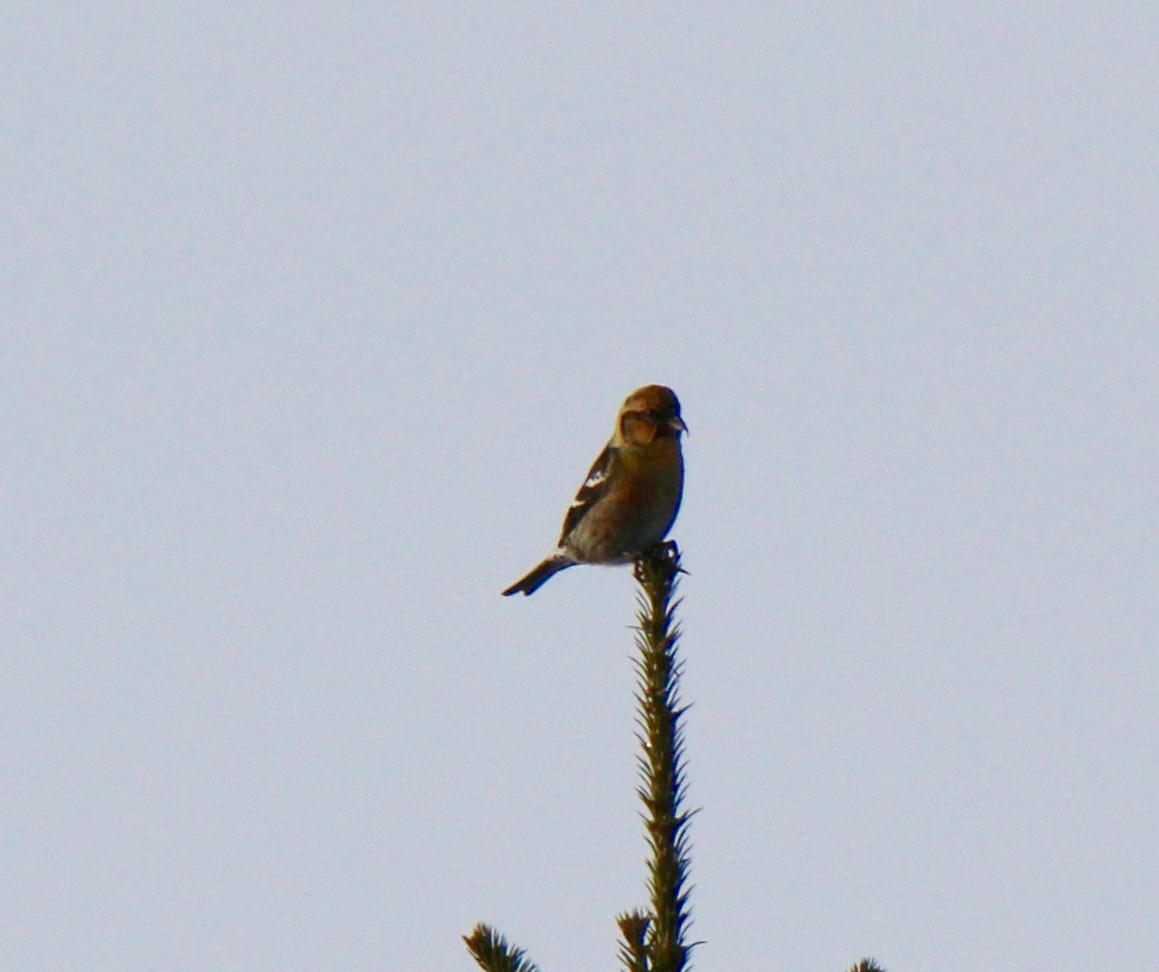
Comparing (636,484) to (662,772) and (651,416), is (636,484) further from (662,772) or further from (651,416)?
(662,772)

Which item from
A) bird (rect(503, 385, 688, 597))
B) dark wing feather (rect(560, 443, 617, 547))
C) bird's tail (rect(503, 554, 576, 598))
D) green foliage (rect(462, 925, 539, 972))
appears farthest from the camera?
bird's tail (rect(503, 554, 576, 598))

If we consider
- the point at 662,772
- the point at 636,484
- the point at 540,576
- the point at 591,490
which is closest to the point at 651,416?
the point at 636,484

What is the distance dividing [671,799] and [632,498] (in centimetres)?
482

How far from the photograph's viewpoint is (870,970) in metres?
3.19

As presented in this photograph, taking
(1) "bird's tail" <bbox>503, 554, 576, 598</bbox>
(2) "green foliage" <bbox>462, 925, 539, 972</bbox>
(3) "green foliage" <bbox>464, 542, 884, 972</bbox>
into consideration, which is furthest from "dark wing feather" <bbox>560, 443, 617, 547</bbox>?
(2) "green foliage" <bbox>462, 925, 539, 972</bbox>

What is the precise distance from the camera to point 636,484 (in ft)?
27.5

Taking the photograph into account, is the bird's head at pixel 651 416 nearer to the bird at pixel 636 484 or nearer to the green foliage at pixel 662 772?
the bird at pixel 636 484

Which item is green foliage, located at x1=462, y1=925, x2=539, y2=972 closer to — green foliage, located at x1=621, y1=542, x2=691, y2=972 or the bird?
green foliage, located at x1=621, y1=542, x2=691, y2=972

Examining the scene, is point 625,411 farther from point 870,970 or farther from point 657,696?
point 870,970

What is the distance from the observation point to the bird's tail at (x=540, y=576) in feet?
31.0

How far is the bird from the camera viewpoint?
834 centimetres

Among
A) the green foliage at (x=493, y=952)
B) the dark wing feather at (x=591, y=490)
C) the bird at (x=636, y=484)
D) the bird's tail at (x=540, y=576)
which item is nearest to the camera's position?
the green foliage at (x=493, y=952)

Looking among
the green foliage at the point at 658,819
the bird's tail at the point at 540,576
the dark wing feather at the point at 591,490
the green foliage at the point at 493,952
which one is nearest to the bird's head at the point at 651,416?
the dark wing feather at the point at 591,490

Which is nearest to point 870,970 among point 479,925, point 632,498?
point 479,925
